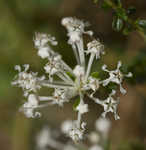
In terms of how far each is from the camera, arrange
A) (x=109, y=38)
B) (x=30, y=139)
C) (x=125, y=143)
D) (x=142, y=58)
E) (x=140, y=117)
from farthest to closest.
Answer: (x=30, y=139), (x=109, y=38), (x=140, y=117), (x=125, y=143), (x=142, y=58)

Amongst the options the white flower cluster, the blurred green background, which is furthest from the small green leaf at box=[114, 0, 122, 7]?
the blurred green background

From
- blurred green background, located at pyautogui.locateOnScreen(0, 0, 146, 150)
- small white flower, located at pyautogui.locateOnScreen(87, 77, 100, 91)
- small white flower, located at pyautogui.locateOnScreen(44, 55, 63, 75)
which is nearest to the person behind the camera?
small white flower, located at pyautogui.locateOnScreen(87, 77, 100, 91)

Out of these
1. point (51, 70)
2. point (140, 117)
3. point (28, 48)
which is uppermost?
point (28, 48)

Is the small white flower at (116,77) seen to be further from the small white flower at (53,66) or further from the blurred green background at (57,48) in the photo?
the blurred green background at (57,48)

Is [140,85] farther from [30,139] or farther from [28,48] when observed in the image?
[30,139]

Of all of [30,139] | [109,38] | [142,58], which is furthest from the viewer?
[30,139]

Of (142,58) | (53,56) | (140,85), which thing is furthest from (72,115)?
(53,56)

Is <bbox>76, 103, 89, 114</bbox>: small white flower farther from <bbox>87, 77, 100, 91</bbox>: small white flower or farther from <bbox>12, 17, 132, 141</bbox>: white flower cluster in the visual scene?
<bbox>87, 77, 100, 91</bbox>: small white flower

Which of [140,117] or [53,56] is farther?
[140,117]
